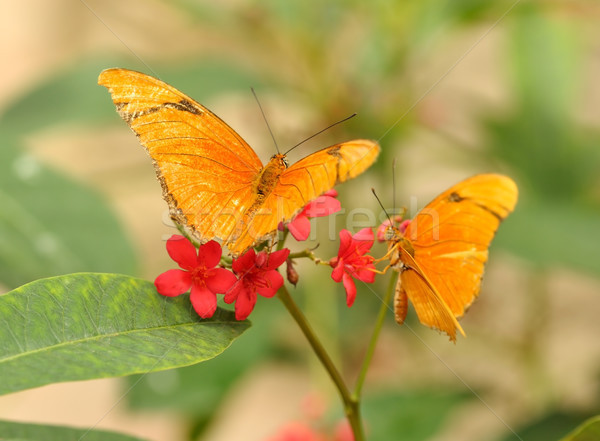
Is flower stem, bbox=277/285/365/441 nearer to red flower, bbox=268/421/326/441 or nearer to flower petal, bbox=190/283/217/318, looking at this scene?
flower petal, bbox=190/283/217/318

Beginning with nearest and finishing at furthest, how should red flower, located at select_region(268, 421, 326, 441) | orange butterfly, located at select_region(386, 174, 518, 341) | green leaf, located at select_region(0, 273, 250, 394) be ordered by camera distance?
green leaf, located at select_region(0, 273, 250, 394) < orange butterfly, located at select_region(386, 174, 518, 341) < red flower, located at select_region(268, 421, 326, 441)

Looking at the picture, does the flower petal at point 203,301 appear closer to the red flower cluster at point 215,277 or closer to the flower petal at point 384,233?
the red flower cluster at point 215,277

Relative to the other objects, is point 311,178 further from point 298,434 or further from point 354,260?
point 298,434

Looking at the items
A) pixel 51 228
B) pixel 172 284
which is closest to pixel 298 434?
pixel 51 228

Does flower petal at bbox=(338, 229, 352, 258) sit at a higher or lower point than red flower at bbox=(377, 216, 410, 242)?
higher

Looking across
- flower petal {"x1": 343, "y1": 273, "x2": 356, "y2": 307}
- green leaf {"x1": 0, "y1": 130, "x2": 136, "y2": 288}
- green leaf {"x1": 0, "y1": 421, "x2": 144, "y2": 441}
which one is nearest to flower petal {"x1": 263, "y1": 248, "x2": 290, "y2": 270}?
flower petal {"x1": 343, "y1": 273, "x2": 356, "y2": 307}

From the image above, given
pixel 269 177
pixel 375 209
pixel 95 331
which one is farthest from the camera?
pixel 375 209
